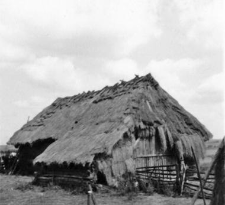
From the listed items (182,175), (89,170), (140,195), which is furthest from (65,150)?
(182,175)

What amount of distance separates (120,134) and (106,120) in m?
2.39

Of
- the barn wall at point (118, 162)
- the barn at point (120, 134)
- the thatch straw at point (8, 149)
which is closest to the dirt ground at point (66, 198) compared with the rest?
the barn wall at point (118, 162)

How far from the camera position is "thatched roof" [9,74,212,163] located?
14.4m

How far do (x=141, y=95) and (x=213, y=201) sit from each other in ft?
38.9

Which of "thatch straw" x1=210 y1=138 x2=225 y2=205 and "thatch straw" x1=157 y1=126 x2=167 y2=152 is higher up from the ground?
"thatch straw" x1=157 y1=126 x2=167 y2=152

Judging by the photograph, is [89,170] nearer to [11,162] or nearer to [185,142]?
[185,142]

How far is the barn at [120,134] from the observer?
45.8ft

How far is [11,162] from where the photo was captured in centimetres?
2503

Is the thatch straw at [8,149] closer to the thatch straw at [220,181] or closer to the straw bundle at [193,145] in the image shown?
the straw bundle at [193,145]

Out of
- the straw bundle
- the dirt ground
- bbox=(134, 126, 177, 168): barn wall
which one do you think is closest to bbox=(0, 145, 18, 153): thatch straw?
the dirt ground

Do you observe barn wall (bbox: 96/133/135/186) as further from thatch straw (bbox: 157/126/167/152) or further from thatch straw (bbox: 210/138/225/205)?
thatch straw (bbox: 210/138/225/205)

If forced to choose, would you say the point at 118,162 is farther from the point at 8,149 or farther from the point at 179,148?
the point at 8,149

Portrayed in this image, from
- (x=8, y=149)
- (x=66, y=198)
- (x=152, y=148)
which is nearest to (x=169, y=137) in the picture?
(x=152, y=148)

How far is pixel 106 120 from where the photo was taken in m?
16.1
